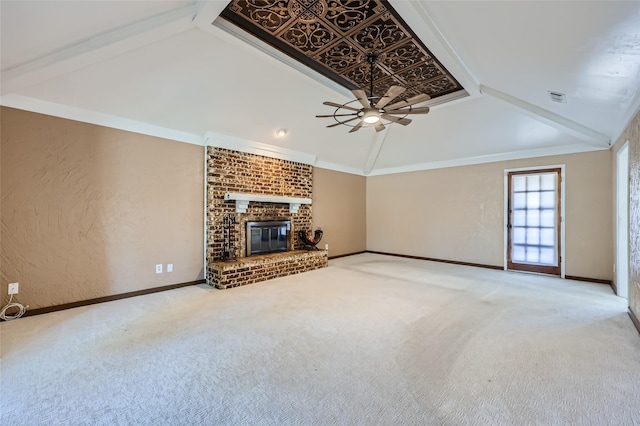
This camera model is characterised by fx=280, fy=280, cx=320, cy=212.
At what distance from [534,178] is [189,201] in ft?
21.8

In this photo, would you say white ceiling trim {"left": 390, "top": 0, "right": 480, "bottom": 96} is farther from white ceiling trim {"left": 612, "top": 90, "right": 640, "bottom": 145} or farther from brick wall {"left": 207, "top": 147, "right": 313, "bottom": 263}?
brick wall {"left": 207, "top": 147, "right": 313, "bottom": 263}

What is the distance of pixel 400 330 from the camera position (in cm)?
286

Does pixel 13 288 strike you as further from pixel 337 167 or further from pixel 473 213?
pixel 473 213

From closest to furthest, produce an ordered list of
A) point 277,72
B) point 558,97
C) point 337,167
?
point 558,97 < point 277,72 < point 337,167

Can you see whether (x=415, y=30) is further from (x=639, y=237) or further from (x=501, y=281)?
(x=501, y=281)

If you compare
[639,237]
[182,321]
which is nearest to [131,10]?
[182,321]

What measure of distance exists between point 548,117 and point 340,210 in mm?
4603

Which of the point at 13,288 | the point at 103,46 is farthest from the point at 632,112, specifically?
the point at 13,288

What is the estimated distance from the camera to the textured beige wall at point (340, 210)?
699cm

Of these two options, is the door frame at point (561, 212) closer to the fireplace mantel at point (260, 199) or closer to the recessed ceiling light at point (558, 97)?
the recessed ceiling light at point (558, 97)

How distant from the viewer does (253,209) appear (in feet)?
18.1

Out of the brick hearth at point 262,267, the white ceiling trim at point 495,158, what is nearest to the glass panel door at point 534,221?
the white ceiling trim at point 495,158

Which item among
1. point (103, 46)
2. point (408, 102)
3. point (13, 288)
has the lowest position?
point (13, 288)

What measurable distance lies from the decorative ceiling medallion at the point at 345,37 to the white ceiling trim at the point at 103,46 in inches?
20.2
